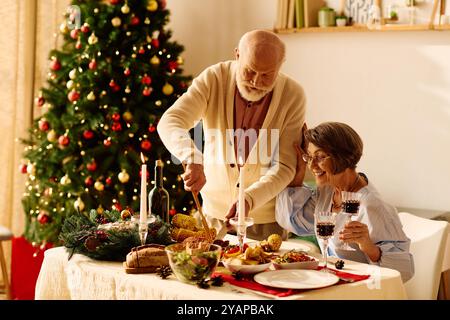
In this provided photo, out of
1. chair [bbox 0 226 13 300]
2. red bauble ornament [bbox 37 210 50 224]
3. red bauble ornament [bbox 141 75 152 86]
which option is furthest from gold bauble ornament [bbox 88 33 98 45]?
chair [bbox 0 226 13 300]

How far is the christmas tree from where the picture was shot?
187 inches

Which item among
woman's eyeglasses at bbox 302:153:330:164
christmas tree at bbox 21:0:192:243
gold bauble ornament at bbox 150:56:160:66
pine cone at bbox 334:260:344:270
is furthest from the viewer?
gold bauble ornament at bbox 150:56:160:66

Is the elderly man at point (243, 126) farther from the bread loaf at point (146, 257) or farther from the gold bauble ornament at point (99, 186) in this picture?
the gold bauble ornament at point (99, 186)

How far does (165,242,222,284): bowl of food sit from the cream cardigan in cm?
81

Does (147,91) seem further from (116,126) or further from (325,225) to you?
(325,225)

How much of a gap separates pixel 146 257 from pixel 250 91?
961mm

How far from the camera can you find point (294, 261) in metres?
2.55

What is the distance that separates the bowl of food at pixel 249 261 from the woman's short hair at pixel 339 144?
A: 483mm

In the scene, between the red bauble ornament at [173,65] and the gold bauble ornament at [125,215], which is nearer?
the gold bauble ornament at [125,215]

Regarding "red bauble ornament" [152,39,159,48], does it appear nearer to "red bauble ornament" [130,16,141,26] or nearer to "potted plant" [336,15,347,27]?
"red bauble ornament" [130,16,141,26]

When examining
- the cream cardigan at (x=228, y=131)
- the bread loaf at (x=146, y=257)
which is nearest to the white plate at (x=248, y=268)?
the bread loaf at (x=146, y=257)

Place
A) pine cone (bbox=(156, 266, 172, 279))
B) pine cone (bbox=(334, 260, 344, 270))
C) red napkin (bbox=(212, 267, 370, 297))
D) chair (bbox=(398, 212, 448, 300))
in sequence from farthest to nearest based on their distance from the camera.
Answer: chair (bbox=(398, 212, 448, 300))
pine cone (bbox=(334, 260, 344, 270))
pine cone (bbox=(156, 266, 172, 279))
red napkin (bbox=(212, 267, 370, 297))

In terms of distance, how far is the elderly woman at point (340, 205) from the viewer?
108 inches
